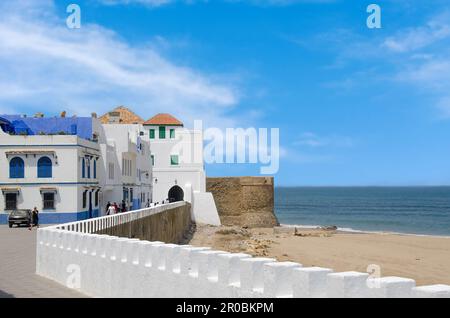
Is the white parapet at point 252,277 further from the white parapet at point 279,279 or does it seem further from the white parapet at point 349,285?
the white parapet at point 349,285

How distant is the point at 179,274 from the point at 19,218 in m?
26.4

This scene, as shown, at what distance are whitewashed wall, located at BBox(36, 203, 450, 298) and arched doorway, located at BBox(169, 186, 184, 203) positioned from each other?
44220 mm

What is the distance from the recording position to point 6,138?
3628 centimetres

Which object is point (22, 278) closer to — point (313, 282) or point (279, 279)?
point (279, 279)

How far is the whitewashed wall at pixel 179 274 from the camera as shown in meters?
6.32

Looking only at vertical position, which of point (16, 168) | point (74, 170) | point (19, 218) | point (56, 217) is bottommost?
point (56, 217)

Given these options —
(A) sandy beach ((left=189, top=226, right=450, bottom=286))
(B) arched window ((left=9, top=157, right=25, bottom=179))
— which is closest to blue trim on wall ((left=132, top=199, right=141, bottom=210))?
(A) sandy beach ((left=189, top=226, right=450, bottom=286))

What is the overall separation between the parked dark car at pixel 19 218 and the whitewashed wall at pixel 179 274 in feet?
60.2

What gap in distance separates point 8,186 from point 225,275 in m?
31.0

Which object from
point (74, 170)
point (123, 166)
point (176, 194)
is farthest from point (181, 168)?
point (74, 170)

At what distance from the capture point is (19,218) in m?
33.5

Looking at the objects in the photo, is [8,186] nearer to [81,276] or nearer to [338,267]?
[338,267]

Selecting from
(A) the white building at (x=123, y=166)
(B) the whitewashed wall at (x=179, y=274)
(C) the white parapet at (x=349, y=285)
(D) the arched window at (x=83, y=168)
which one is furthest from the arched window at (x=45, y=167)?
(C) the white parapet at (x=349, y=285)

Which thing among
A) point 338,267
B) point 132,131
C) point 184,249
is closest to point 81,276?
point 184,249
